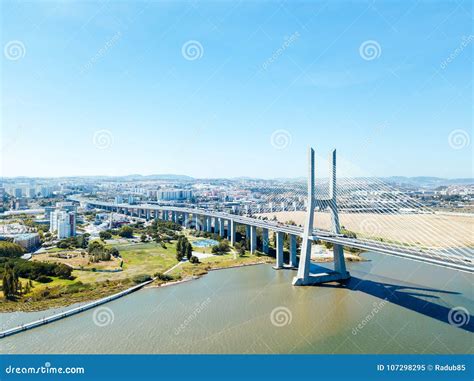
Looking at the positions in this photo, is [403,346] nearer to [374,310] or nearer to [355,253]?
[374,310]

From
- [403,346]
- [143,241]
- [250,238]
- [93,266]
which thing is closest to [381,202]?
[403,346]

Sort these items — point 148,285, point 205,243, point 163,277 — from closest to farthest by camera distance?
point 148,285 → point 163,277 → point 205,243

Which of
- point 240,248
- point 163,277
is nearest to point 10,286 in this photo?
point 163,277

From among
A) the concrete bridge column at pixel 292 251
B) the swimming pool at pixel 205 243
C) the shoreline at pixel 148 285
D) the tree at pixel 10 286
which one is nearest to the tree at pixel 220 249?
the swimming pool at pixel 205 243

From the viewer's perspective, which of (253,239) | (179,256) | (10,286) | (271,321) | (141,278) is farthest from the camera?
(253,239)

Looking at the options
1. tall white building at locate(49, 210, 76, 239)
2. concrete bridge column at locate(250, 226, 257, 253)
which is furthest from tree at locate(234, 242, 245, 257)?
tall white building at locate(49, 210, 76, 239)

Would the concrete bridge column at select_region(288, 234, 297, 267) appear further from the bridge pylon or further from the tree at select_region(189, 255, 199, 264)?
the tree at select_region(189, 255, 199, 264)

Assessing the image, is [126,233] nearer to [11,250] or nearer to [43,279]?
[11,250]
